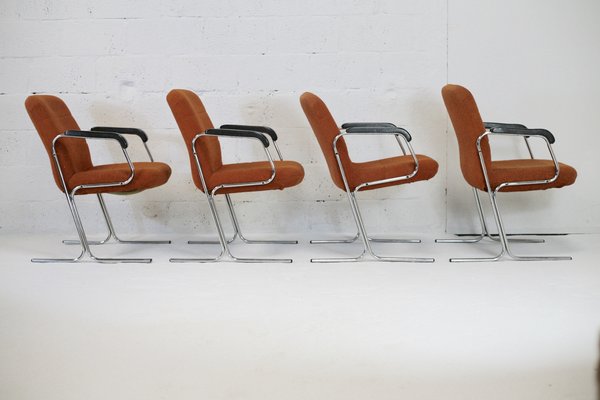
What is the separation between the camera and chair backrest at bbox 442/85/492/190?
13.4 ft

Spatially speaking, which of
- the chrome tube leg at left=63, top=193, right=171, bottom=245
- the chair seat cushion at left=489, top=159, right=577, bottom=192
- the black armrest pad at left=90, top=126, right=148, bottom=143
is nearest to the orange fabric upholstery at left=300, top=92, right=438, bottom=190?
the chair seat cushion at left=489, top=159, right=577, bottom=192

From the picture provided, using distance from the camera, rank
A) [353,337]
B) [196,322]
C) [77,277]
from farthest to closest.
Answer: [77,277], [196,322], [353,337]

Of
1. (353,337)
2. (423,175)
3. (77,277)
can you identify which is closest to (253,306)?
(353,337)

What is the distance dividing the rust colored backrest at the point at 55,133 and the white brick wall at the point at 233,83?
61cm

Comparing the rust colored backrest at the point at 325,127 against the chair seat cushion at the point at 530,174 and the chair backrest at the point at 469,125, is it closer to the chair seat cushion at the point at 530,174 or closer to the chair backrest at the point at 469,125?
the chair backrest at the point at 469,125

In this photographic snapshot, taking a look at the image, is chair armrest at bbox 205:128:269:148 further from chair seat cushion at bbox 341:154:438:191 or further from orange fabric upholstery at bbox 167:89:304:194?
chair seat cushion at bbox 341:154:438:191

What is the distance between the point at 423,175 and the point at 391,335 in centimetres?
164

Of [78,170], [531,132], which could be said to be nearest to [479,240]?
[531,132]

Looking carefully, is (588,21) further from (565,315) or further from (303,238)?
(565,315)

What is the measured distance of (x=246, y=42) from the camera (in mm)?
5074

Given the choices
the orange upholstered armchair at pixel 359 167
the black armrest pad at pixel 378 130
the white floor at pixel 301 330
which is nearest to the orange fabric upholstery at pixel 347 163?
the orange upholstered armchair at pixel 359 167

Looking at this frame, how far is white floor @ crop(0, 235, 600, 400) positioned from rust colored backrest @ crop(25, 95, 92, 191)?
0.57 metres

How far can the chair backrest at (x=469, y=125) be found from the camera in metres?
4.09

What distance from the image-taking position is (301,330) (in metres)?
2.86
